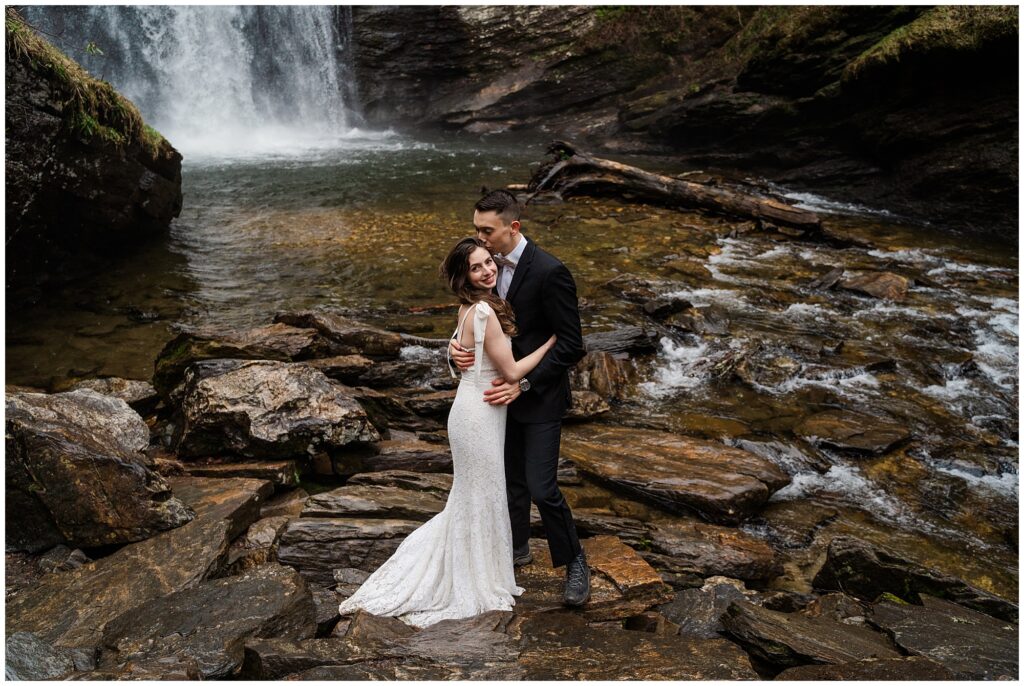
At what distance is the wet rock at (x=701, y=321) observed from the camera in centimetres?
1024

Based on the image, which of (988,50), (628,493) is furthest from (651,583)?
(988,50)

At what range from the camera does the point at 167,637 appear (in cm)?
394

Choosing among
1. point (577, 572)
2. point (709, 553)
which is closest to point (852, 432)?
point (709, 553)

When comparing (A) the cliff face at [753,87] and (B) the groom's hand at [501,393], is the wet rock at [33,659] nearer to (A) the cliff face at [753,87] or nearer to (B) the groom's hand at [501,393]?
(B) the groom's hand at [501,393]

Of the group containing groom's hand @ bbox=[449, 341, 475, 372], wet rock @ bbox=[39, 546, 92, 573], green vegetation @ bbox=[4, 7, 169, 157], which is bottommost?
wet rock @ bbox=[39, 546, 92, 573]

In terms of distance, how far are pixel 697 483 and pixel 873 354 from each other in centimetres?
441

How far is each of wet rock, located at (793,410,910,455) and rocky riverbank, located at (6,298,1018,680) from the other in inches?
3.0

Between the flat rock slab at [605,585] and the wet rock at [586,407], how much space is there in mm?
2787

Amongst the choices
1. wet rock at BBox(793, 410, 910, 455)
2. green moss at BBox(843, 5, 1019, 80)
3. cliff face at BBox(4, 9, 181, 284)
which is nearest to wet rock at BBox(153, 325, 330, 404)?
cliff face at BBox(4, 9, 181, 284)

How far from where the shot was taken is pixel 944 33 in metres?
15.3

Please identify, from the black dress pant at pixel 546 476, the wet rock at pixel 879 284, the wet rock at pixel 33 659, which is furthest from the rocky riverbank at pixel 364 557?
the wet rock at pixel 879 284

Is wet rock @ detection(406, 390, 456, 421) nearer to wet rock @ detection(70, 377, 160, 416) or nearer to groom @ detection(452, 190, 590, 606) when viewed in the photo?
wet rock @ detection(70, 377, 160, 416)

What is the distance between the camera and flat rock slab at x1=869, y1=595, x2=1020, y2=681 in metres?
3.86

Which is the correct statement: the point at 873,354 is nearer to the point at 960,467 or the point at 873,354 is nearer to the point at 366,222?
the point at 960,467
